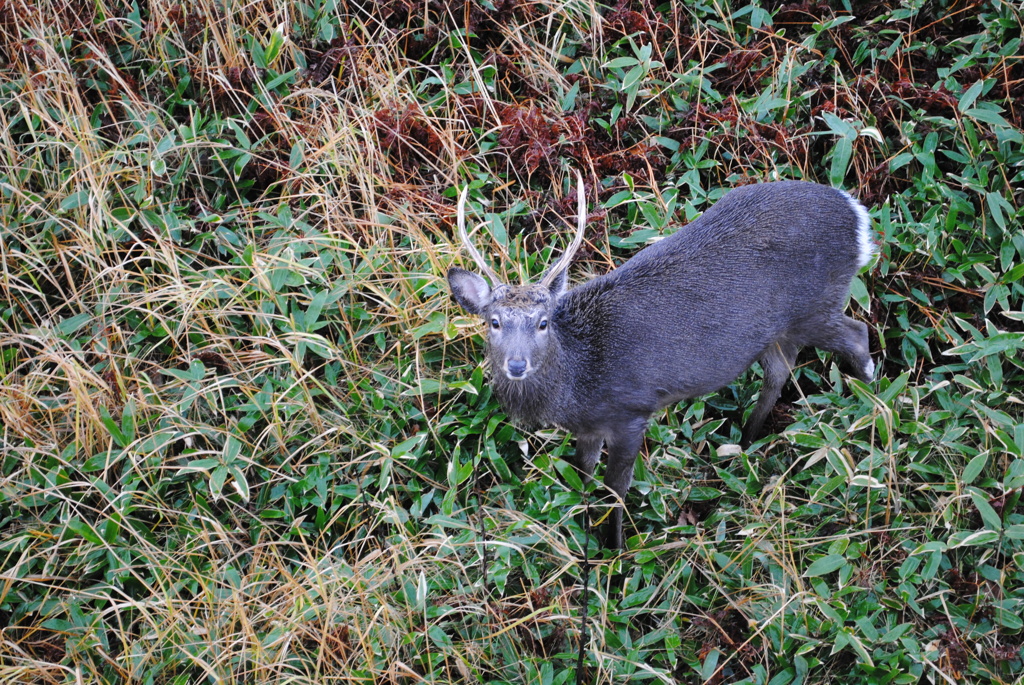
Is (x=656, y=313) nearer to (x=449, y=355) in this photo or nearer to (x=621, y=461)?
(x=621, y=461)

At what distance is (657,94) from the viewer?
5.31m

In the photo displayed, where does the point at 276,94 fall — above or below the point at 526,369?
above

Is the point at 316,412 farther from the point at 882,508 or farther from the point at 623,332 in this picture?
the point at 882,508

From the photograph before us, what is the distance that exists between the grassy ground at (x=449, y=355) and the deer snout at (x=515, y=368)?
51 cm

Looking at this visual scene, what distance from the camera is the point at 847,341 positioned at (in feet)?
14.3

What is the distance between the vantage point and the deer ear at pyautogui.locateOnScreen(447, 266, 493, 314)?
13.1ft

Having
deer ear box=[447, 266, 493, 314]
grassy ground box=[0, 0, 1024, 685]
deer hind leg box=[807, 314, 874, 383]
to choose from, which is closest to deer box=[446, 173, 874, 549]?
deer ear box=[447, 266, 493, 314]

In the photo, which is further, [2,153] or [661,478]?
[2,153]

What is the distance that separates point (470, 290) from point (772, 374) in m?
1.46

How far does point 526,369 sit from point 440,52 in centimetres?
259

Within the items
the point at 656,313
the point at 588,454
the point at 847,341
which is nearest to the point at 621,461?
the point at 588,454

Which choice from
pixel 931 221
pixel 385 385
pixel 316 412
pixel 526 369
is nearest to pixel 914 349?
pixel 931 221

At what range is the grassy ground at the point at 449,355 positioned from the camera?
364cm

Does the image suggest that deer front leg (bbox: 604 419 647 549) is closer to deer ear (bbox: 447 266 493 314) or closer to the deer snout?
the deer snout
